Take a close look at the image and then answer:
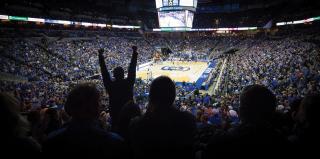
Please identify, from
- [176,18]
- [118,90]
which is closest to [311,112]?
[118,90]

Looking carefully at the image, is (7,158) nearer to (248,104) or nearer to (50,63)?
(248,104)

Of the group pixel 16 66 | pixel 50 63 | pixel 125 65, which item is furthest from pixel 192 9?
pixel 16 66

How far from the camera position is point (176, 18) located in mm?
40656

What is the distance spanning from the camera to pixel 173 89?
2785 mm

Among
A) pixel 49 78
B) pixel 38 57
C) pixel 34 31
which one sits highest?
pixel 34 31

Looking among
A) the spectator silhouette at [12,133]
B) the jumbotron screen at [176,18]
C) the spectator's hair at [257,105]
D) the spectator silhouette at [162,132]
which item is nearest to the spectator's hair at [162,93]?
the spectator silhouette at [162,132]

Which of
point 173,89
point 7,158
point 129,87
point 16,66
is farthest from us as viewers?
point 16,66

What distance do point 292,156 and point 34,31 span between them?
167 ft

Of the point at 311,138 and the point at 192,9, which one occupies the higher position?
the point at 192,9

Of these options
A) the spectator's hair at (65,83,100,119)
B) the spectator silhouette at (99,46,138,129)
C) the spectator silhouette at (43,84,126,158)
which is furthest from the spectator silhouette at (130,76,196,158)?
the spectator silhouette at (99,46,138,129)

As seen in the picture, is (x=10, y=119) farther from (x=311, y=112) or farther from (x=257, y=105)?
(x=311, y=112)

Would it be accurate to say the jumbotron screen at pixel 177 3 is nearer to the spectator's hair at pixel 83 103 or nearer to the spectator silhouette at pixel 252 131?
the spectator silhouette at pixel 252 131

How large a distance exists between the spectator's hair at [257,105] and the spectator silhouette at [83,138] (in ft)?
4.00

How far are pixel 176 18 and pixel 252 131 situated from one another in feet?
130
